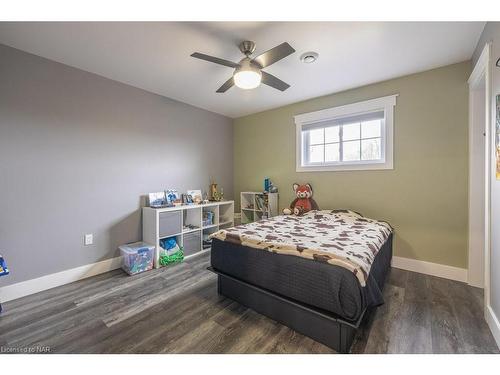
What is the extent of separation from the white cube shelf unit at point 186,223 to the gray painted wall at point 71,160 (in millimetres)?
287

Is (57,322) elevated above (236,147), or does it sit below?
below

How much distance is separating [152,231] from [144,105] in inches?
70.3

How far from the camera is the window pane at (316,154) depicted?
3387 mm

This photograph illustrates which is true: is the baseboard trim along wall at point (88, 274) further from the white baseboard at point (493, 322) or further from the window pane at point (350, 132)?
the window pane at point (350, 132)

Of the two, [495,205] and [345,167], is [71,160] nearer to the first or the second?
[345,167]

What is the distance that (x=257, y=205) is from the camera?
3920 mm

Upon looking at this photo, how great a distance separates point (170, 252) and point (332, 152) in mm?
2827

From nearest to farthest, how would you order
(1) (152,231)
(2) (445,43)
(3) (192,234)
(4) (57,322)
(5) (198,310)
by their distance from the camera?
(4) (57,322) → (5) (198,310) → (2) (445,43) → (1) (152,231) → (3) (192,234)

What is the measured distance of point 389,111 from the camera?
272cm

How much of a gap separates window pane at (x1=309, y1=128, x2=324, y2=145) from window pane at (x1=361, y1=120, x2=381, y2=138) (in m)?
0.59

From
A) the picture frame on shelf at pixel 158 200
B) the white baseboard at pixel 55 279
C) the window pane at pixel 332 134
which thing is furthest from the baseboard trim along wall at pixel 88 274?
the window pane at pixel 332 134

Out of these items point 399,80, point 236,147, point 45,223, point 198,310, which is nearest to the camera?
point 198,310

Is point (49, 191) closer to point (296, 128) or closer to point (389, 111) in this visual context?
point (296, 128)
